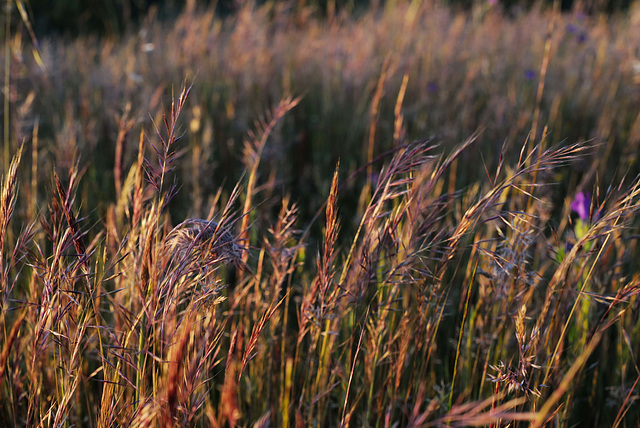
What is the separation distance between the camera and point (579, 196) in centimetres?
119

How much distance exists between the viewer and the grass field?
0.68 metres

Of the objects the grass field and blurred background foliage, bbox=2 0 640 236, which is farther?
blurred background foliage, bbox=2 0 640 236

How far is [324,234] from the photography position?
78 cm

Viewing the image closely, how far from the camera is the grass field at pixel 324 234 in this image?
682 millimetres

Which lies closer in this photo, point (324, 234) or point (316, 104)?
point (324, 234)

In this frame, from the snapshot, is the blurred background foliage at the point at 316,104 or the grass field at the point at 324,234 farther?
the blurred background foliage at the point at 316,104

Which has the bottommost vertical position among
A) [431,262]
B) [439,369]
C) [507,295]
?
[439,369]

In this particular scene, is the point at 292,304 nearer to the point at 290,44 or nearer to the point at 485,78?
the point at 485,78

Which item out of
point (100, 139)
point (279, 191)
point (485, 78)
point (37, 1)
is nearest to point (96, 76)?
point (100, 139)

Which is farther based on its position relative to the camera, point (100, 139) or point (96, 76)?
point (96, 76)

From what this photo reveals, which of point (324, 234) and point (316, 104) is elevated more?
point (324, 234)

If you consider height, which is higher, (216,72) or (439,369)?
(216,72)

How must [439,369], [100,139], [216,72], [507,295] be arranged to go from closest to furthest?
[507,295] < [439,369] < [100,139] < [216,72]

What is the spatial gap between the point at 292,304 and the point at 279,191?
79 cm
